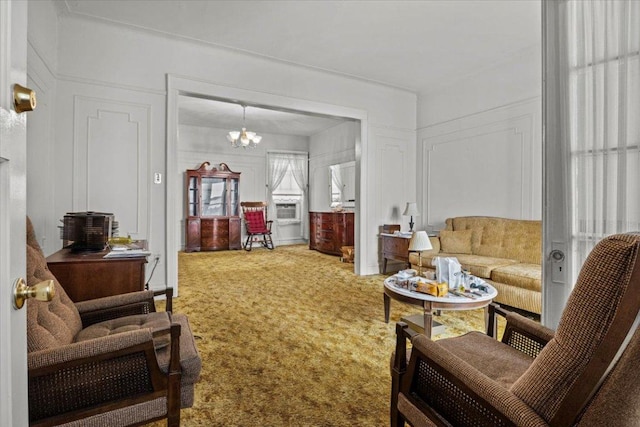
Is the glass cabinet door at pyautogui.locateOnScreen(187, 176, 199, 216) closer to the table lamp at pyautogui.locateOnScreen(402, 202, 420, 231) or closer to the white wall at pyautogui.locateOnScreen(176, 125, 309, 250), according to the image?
the white wall at pyautogui.locateOnScreen(176, 125, 309, 250)

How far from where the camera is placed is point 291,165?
29.9ft

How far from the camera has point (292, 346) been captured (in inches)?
102

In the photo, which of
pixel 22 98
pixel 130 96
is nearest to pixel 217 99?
pixel 130 96

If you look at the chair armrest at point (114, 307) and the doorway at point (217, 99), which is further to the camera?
the doorway at point (217, 99)

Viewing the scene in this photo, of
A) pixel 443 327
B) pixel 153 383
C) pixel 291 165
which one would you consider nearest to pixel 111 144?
pixel 153 383

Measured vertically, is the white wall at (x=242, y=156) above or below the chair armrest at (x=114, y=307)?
above

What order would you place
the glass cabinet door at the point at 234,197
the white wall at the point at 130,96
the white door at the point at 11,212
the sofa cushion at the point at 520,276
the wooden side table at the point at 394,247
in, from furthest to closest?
the glass cabinet door at the point at 234,197 < the wooden side table at the point at 394,247 < the white wall at the point at 130,96 < the sofa cushion at the point at 520,276 < the white door at the point at 11,212

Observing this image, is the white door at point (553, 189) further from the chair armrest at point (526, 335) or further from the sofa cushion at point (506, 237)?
the sofa cushion at point (506, 237)

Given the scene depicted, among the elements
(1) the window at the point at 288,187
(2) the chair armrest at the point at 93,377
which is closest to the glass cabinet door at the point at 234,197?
(1) the window at the point at 288,187

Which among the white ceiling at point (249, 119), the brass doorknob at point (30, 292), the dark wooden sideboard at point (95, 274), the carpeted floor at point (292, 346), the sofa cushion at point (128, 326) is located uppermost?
the white ceiling at point (249, 119)

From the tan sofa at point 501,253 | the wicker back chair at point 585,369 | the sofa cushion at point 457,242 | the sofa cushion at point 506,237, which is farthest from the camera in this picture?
the sofa cushion at point 457,242

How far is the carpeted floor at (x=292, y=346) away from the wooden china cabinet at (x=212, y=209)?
9.51ft

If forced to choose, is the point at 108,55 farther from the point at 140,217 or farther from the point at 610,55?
the point at 610,55

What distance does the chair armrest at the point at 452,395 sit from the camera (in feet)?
3.11
